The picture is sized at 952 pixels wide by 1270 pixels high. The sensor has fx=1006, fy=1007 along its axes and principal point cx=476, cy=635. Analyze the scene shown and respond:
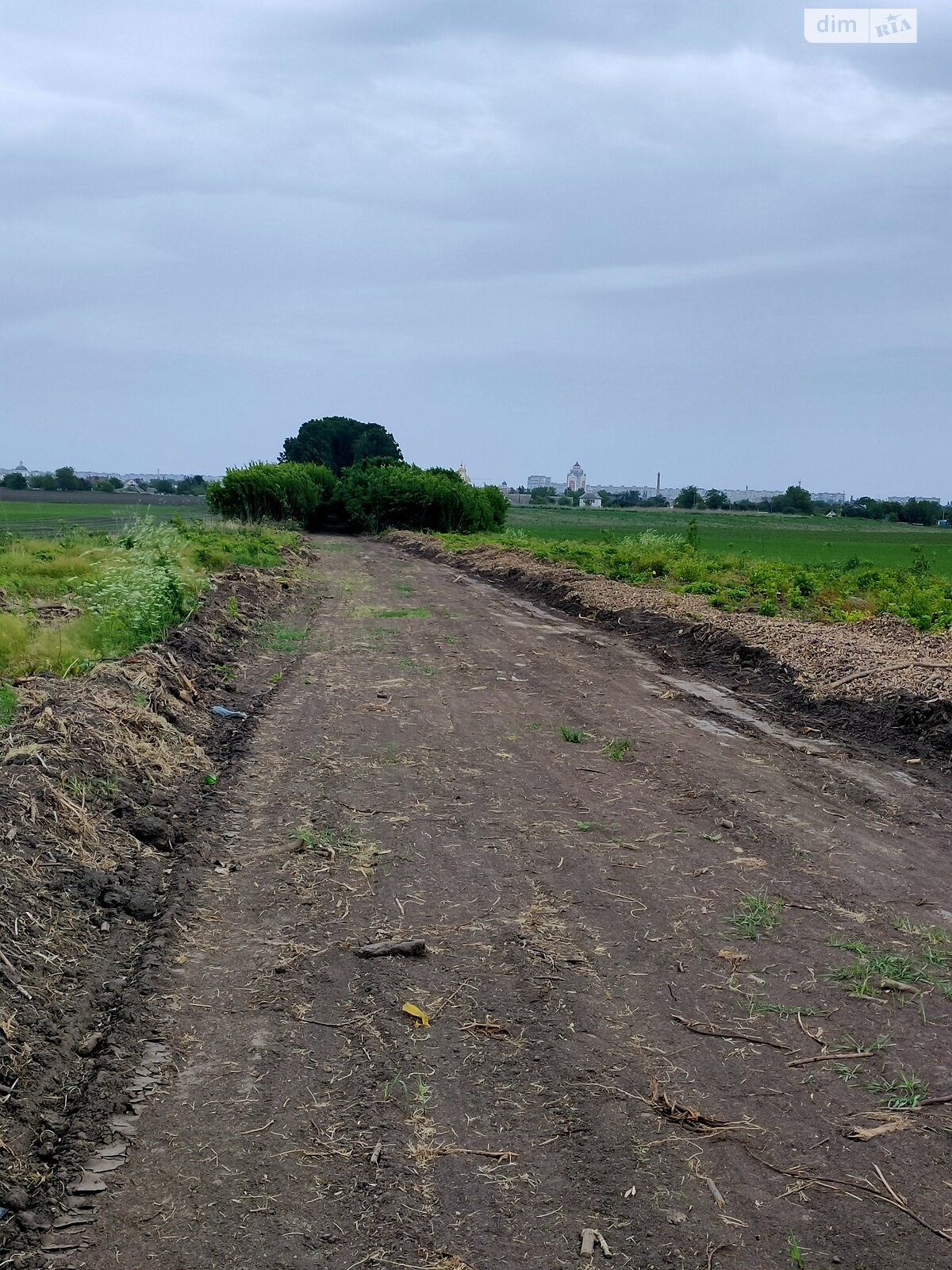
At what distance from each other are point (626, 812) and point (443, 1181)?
13.3ft

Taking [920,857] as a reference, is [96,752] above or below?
above

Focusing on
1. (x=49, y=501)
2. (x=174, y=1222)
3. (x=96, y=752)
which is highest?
(x=49, y=501)

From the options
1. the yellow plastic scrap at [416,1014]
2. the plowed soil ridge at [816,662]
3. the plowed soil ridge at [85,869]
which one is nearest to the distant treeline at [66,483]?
the plowed soil ridge at [816,662]

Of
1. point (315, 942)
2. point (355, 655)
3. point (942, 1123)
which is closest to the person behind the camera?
point (942, 1123)

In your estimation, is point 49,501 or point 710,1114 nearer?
point 710,1114

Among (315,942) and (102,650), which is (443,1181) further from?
(102,650)

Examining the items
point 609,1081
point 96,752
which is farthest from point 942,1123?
point 96,752

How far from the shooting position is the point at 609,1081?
12.9 feet

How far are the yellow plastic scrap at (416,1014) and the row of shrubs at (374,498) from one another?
40870 millimetres

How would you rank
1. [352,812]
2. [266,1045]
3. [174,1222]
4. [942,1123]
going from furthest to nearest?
[352,812], [266,1045], [942,1123], [174,1222]

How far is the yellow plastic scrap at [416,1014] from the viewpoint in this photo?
4.32 meters

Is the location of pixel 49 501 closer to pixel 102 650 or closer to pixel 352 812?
pixel 102 650

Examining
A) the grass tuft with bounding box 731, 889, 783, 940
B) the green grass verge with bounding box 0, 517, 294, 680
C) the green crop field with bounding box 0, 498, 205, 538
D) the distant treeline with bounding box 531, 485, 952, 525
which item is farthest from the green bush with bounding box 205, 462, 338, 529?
the distant treeline with bounding box 531, 485, 952, 525

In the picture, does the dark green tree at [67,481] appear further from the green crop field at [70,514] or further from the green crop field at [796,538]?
the green crop field at [796,538]
